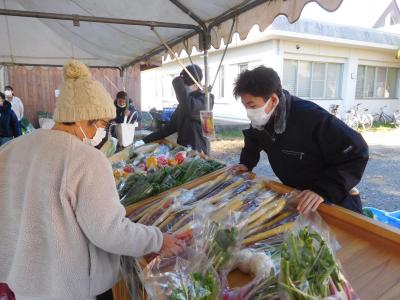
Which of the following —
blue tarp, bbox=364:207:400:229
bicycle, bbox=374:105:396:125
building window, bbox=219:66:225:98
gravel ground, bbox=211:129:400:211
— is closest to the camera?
blue tarp, bbox=364:207:400:229

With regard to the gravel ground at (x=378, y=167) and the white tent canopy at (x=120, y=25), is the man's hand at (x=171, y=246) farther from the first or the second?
the gravel ground at (x=378, y=167)

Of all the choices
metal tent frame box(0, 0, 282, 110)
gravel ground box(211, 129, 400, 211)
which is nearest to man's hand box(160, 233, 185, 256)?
metal tent frame box(0, 0, 282, 110)

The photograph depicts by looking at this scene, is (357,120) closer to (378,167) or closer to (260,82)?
(378,167)

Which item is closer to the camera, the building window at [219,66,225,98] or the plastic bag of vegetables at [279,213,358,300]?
the plastic bag of vegetables at [279,213,358,300]

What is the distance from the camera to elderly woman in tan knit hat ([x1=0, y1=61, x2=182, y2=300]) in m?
1.07

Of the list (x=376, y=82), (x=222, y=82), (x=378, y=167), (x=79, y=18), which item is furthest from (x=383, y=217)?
(x=376, y=82)

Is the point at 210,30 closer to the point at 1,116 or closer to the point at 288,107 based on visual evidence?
the point at 288,107

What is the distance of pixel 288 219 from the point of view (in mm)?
1403

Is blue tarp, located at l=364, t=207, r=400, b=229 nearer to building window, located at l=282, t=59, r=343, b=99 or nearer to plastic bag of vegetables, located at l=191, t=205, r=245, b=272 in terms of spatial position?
plastic bag of vegetables, located at l=191, t=205, r=245, b=272

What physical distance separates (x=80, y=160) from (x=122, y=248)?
0.36 m

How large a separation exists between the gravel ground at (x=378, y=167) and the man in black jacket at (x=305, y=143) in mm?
2712

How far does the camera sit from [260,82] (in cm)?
169

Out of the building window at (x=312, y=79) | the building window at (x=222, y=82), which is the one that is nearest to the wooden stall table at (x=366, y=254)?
the building window at (x=312, y=79)

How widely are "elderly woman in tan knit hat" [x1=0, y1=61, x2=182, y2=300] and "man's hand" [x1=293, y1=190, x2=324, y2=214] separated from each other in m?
0.62
